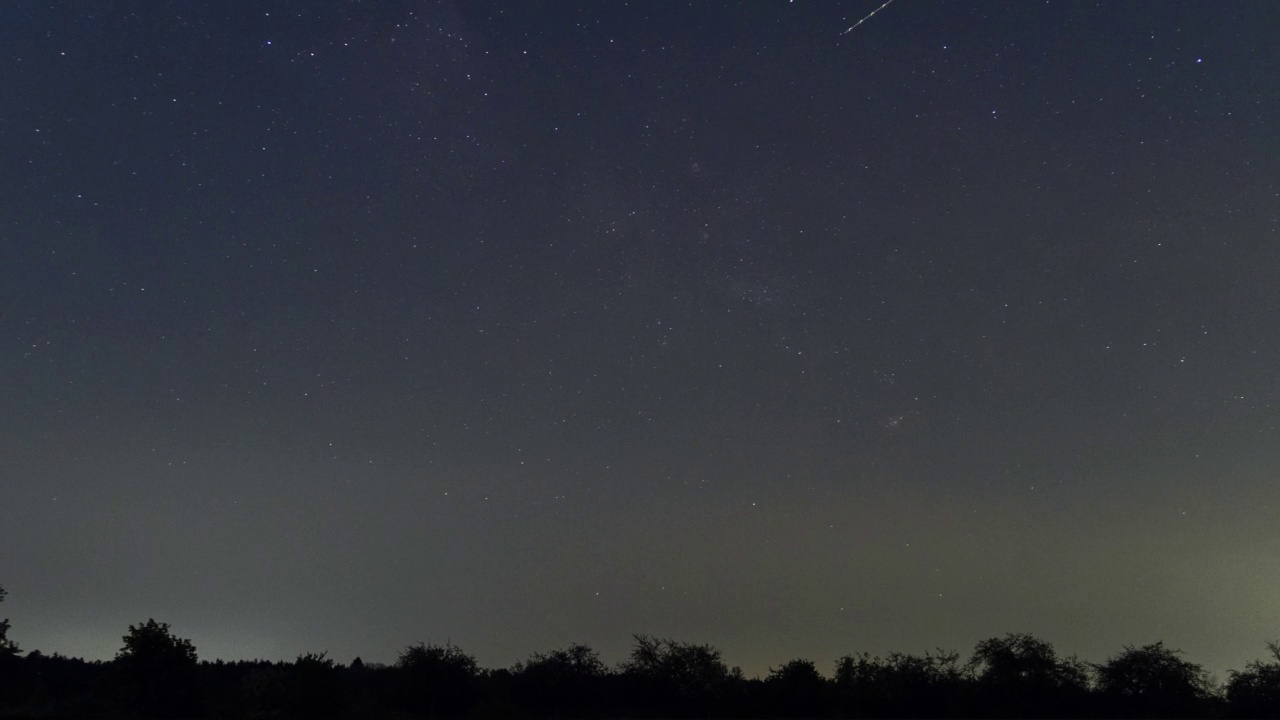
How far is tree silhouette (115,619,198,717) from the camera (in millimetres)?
28875

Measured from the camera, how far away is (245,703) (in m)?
30.0

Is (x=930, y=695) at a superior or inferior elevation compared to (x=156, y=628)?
inferior

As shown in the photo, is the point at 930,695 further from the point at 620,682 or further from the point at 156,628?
the point at 156,628

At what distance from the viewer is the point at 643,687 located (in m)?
38.6

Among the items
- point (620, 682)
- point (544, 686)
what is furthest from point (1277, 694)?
point (544, 686)

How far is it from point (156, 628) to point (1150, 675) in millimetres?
43333

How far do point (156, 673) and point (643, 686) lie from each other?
19.3 m

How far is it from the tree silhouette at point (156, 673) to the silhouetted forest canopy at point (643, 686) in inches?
1.6

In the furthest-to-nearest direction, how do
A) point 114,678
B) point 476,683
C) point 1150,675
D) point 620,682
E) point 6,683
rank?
point 1150,675
point 620,682
point 476,683
point 6,683
point 114,678

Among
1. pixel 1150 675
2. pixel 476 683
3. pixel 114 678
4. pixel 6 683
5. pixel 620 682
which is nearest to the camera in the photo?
pixel 114 678

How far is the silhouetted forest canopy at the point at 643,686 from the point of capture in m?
29.8

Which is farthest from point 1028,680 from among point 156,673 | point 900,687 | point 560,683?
point 156,673

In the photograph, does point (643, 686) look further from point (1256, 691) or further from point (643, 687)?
point (1256, 691)

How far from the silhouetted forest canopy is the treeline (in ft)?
0.17
